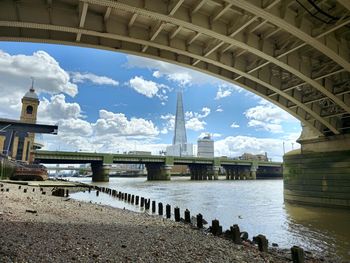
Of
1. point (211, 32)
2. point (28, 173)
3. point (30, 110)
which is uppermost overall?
point (30, 110)

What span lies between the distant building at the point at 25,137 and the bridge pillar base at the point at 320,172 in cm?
5405

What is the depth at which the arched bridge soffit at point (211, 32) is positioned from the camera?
13750 mm

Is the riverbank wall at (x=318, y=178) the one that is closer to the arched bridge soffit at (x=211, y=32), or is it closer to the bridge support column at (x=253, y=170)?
the arched bridge soffit at (x=211, y=32)

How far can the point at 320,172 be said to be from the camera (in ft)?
81.7

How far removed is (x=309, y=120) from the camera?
85.8 ft

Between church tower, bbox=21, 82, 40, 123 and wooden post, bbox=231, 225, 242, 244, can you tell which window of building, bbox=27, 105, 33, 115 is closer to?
church tower, bbox=21, 82, 40, 123

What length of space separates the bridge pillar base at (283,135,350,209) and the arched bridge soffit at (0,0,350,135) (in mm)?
3199

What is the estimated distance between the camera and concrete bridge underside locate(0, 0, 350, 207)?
1389 cm

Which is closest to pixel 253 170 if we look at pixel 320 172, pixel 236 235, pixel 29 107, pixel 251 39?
pixel 29 107

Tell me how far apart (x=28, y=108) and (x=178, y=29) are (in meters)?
79.6

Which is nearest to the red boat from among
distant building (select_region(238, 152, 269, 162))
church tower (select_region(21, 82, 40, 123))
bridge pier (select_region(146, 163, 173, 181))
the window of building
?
church tower (select_region(21, 82, 40, 123))

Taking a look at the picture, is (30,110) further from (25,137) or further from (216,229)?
(216,229)

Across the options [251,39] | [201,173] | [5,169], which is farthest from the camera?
[201,173]

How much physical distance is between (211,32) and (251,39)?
10.3 feet
